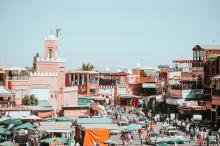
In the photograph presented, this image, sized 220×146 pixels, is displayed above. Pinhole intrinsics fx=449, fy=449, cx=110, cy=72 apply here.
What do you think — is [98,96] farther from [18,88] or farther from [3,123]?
[3,123]

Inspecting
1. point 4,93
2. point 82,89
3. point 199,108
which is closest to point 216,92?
point 199,108

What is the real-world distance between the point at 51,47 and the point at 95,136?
24.9m

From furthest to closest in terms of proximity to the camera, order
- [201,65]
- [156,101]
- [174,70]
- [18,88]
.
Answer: [174,70] < [156,101] < [201,65] < [18,88]

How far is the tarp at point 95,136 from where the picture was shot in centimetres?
2859

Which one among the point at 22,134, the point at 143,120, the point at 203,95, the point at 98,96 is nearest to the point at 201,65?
the point at 203,95

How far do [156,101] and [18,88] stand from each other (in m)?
21.3

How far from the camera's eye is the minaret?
170ft

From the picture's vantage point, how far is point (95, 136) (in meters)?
28.7

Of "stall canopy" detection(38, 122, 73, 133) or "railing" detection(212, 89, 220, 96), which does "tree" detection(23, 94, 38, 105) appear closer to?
"stall canopy" detection(38, 122, 73, 133)

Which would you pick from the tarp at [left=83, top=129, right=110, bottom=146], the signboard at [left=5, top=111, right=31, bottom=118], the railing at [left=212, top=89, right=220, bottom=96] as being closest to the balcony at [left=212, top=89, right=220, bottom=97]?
the railing at [left=212, top=89, right=220, bottom=96]

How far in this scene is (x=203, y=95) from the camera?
157 feet

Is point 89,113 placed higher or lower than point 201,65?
lower

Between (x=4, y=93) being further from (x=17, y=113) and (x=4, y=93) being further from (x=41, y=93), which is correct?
(x=41, y=93)

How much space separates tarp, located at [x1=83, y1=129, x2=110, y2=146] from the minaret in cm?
2463
